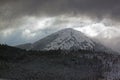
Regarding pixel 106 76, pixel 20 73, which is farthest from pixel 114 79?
pixel 20 73

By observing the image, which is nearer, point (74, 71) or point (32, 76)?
point (32, 76)

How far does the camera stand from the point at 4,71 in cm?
15962

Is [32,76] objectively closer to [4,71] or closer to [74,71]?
[4,71]

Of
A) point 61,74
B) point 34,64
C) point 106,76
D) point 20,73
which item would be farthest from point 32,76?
point 106,76

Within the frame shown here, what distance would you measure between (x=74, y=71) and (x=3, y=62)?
4617 centimetres

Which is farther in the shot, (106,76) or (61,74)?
(106,76)

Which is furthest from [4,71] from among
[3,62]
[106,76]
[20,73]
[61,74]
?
[106,76]

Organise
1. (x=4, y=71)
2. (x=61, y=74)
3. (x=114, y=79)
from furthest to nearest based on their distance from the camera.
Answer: (x=114, y=79) < (x=61, y=74) < (x=4, y=71)

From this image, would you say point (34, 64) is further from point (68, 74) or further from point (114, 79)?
point (114, 79)

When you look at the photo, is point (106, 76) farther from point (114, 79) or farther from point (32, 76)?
point (32, 76)

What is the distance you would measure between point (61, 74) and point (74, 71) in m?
18.1

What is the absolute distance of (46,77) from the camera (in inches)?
6398

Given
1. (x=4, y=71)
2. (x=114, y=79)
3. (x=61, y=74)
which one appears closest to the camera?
(x=4, y=71)

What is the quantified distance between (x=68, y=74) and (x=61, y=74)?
4.54m
